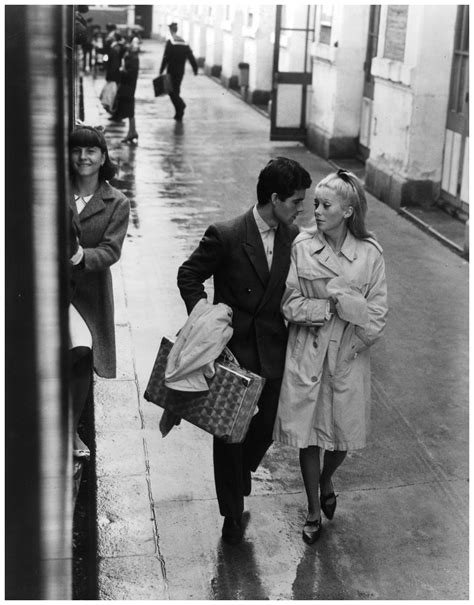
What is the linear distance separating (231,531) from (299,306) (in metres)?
1.11

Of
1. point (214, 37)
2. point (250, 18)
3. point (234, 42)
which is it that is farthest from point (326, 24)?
point (214, 37)

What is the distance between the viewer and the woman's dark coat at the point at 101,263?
13.6ft

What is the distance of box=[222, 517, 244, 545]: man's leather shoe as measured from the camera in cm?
441

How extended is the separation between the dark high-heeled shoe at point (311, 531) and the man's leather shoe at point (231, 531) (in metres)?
0.31

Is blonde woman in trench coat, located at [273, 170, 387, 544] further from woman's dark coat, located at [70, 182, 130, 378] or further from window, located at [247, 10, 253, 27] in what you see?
window, located at [247, 10, 253, 27]

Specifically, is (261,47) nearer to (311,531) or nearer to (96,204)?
(96,204)

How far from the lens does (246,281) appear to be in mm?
4199

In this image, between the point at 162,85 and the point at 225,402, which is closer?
the point at 225,402

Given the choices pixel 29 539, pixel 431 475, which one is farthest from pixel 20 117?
pixel 431 475

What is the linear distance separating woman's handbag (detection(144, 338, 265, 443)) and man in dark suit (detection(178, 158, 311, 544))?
9.1 inches

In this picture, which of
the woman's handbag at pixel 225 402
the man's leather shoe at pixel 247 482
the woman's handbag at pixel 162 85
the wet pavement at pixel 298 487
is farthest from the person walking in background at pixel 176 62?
the woman's handbag at pixel 225 402

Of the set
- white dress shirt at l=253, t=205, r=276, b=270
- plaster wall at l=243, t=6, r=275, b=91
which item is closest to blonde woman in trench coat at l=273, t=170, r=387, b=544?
white dress shirt at l=253, t=205, r=276, b=270

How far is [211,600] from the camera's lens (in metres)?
3.98

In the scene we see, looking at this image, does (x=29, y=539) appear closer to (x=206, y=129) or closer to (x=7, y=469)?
(x=7, y=469)
